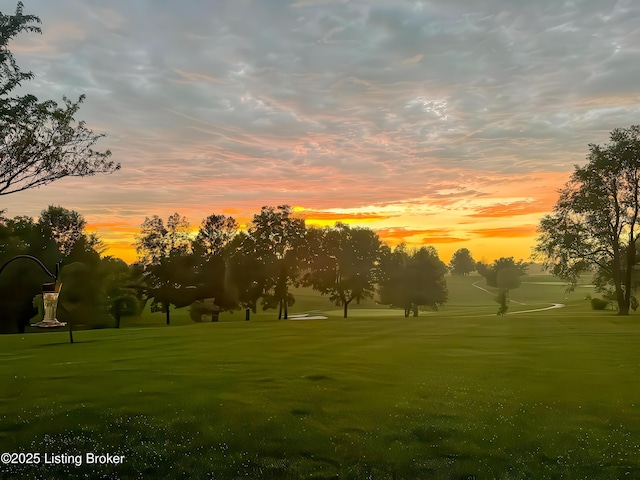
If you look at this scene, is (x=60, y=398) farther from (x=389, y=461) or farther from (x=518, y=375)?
(x=518, y=375)

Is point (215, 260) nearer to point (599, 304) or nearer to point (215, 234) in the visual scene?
point (215, 234)

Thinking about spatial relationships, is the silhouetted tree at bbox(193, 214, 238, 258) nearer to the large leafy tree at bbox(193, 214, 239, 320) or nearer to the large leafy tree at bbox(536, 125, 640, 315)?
the large leafy tree at bbox(193, 214, 239, 320)

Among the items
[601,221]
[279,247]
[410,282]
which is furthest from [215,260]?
[601,221]

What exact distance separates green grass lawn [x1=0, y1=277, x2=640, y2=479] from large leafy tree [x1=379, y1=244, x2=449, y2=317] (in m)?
76.4

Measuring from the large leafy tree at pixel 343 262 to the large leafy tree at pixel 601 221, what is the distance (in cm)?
3678

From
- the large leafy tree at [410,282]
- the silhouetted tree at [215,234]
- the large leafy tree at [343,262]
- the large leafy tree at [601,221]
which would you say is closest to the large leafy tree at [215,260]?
the silhouetted tree at [215,234]

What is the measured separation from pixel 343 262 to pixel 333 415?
86413 millimetres

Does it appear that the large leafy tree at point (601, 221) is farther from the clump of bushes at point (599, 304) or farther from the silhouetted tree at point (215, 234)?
the silhouetted tree at point (215, 234)

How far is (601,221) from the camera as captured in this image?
74.1 metres

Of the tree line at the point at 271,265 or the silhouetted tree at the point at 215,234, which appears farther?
the silhouetted tree at the point at 215,234

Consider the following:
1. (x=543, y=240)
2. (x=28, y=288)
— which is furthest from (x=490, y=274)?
(x=28, y=288)

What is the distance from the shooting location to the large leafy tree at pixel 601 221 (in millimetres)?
72250

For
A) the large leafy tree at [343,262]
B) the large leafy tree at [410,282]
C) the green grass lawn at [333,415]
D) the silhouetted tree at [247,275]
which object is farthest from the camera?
the large leafy tree at [410,282]

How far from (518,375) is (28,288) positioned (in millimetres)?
76266
